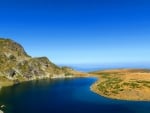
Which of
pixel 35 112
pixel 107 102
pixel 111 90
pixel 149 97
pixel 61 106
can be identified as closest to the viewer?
pixel 35 112

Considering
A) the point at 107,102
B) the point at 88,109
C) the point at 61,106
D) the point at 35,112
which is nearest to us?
the point at 35,112

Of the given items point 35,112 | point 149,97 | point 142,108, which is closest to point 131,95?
point 149,97

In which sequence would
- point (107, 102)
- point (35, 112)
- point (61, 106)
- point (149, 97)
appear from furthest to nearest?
point (149, 97)
point (107, 102)
point (61, 106)
point (35, 112)

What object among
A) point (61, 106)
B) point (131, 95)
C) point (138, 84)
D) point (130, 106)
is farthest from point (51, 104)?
point (138, 84)

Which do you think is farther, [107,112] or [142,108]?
[142,108]

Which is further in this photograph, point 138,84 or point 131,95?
point 138,84

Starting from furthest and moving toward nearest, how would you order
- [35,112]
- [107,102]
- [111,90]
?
[111,90] → [107,102] → [35,112]

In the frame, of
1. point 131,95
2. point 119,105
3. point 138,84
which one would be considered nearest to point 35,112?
point 119,105

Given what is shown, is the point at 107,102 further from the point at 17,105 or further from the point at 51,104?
the point at 17,105

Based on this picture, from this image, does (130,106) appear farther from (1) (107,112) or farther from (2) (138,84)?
(2) (138,84)
